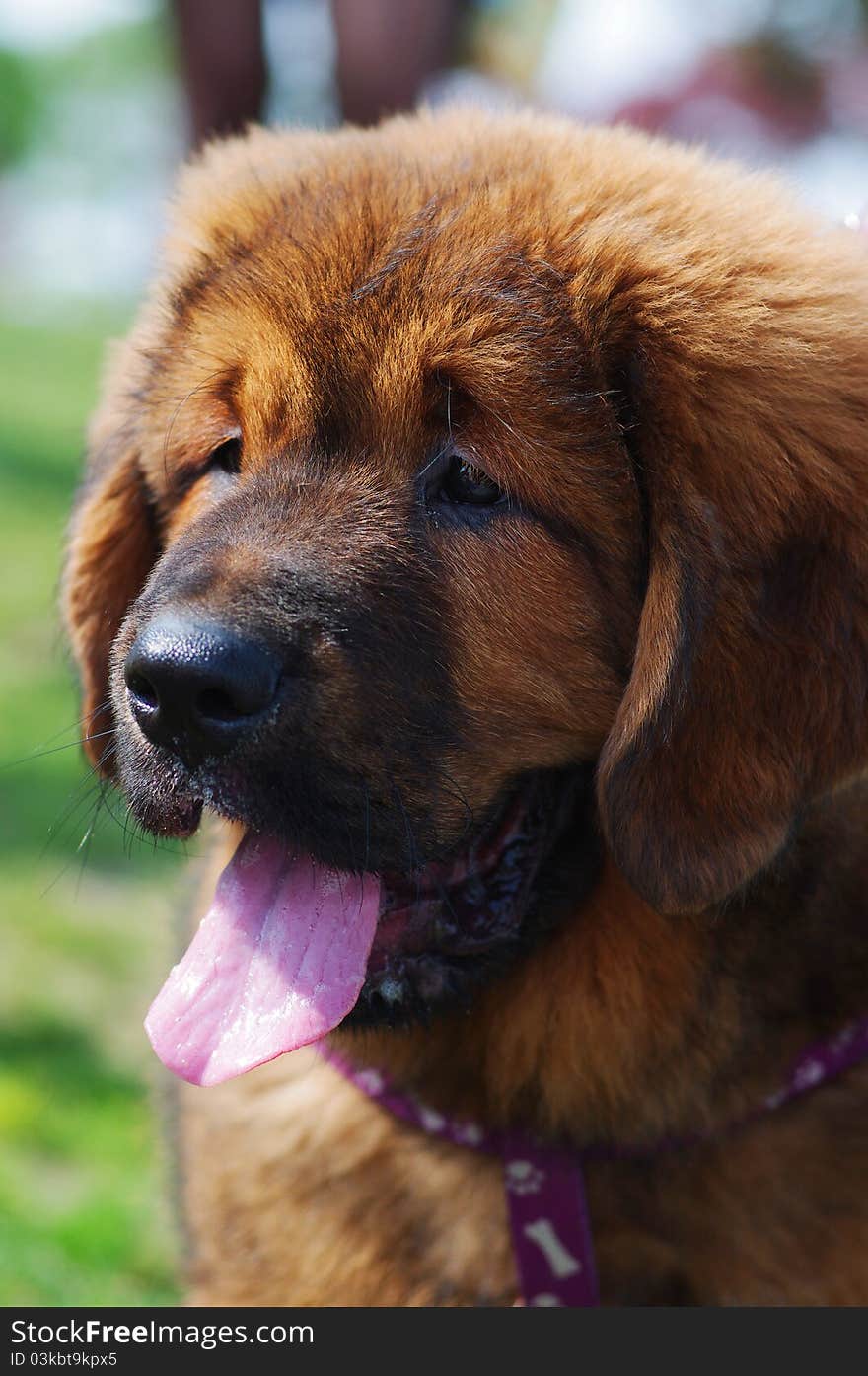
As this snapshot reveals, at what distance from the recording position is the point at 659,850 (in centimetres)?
209

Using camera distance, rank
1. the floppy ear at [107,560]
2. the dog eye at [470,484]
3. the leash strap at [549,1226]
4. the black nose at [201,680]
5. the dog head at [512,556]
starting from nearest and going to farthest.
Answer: the black nose at [201,680] < the dog head at [512,556] < the dog eye at [470,484] < the leash strap at [549,1226] < the floppy ear at [107,560]

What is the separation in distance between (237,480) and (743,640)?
2.68 ft

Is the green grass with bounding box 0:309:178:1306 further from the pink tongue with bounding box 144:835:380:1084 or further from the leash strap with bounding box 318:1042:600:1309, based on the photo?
the leash strap with bounding box 318:1042:600:1309

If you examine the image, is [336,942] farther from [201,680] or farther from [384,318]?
[384,318]

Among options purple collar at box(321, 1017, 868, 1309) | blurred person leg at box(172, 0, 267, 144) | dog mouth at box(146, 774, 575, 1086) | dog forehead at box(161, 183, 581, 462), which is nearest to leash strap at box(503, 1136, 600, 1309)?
purple collar at box(321, 1017, 868, 1309)

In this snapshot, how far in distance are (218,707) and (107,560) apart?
81 centimetres

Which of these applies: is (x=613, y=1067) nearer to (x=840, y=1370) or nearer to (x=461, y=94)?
(x=840, y=1370)

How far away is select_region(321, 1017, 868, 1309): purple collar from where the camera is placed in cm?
231

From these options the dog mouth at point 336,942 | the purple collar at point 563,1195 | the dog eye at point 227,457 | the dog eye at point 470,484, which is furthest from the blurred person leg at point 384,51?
the purple collar at point 563,1195

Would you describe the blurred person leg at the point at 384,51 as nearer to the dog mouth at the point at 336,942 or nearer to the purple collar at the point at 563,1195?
the dog mouth at the point at 336,942

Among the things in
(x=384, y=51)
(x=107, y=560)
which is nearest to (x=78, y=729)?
(x=107, y=560)

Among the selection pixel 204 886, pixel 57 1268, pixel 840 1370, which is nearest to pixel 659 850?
pixel 840 1370

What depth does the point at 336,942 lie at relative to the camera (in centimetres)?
219

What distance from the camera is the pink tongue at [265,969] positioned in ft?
6.98
